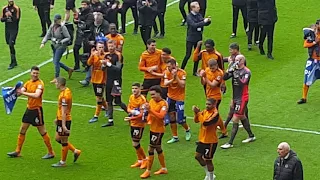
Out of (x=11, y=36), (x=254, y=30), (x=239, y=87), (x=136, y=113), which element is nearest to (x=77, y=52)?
(x=11, y=36)

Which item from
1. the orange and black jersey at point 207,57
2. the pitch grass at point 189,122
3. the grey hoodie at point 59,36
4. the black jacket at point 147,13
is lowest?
the pitch grass at point 189,122

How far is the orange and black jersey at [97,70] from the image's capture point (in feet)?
61.7

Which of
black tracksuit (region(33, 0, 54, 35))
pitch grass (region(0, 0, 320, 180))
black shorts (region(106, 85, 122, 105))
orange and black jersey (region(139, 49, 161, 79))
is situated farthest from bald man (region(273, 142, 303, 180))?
black tracksuit (region(33, 0, 54, 35))

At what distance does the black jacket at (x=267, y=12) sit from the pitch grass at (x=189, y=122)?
118 cm

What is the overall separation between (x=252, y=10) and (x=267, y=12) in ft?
2.71

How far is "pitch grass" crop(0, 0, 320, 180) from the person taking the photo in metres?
16.4

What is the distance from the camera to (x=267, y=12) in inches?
877

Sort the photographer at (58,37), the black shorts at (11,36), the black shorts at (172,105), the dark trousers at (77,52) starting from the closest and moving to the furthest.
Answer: the black shorts at (172,105) → the photographer at (58,37) → the dark trousers at (77,52) → the black shorts at (11,36)

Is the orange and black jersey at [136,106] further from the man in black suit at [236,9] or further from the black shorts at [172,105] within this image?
the man in black suit at [236,9]

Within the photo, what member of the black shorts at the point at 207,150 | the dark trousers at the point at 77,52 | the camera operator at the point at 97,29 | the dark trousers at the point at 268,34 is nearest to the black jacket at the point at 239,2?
the dark trousers at the point at 268,34

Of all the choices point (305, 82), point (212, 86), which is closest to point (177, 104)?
point (212, 86)

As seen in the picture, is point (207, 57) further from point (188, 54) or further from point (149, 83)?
point (188, 54)

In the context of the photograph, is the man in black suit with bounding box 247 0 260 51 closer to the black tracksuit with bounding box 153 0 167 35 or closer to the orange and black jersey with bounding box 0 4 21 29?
the black tracksuit with bounding box 153 0 167 35

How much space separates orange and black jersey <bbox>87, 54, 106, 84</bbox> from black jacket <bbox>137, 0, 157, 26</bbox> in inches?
180
